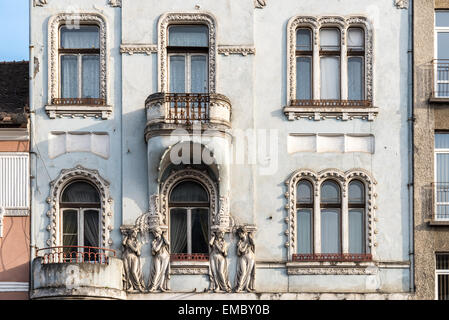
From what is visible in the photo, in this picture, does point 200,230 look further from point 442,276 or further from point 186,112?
point 442,276

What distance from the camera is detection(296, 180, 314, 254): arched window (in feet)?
105

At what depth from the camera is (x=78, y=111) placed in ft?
106

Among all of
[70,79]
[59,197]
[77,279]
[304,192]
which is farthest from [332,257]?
[70,79]

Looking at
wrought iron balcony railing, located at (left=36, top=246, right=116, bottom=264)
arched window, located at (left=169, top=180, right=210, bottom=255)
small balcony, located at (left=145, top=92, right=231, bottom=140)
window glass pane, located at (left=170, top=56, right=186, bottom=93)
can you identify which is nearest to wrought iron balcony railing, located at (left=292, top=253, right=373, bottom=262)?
arched window, located at (left=169, top=180, right=210, bottom=255)

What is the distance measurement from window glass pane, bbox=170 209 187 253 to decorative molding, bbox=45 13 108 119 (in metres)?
3.34

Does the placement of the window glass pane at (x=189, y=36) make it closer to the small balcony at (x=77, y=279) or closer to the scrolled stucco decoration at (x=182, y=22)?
the scrolled stucco decoration at (x=182, y=22)

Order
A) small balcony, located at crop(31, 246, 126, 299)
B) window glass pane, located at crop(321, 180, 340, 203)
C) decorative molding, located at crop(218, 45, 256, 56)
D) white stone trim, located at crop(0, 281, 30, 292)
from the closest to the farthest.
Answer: small balcony, located at crop(31, 246, 126, 299), white stone trim, located at crop(0, 281, 30, 292), window glass pane, located at crop(321, 180, 340, 203), decorative molding, located at crop(218, 45, 256, 56)

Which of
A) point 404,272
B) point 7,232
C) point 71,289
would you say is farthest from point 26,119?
point 404,272

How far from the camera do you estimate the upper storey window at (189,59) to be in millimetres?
32719

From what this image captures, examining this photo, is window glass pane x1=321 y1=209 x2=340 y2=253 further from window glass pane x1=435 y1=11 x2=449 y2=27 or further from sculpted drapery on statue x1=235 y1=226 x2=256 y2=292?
window glass pane x1=435 y1=11 x2=449 y2=27

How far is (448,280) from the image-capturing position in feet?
105

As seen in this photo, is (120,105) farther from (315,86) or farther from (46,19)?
(315,86)

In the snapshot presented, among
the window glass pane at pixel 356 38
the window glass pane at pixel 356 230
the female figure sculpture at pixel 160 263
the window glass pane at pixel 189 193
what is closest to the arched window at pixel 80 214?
the female figure sculpture at pixel 160 263

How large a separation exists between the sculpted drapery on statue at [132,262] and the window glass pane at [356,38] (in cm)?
802
